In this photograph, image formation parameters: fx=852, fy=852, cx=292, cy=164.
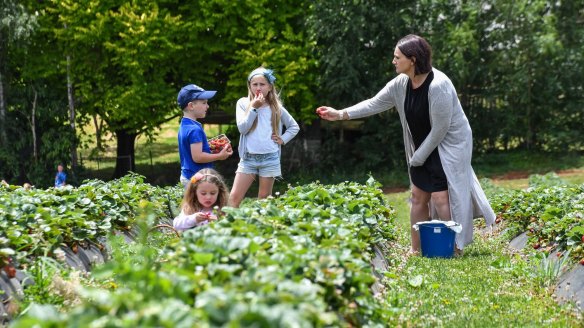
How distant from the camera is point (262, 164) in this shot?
7984mm

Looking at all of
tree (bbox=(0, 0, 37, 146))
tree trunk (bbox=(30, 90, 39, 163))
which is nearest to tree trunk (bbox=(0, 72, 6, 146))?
tree trunk (bbox=(30, 90, 39, 163))

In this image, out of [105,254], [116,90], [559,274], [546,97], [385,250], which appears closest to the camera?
[559,274]

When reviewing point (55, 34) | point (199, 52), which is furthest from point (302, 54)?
point (55, 34)

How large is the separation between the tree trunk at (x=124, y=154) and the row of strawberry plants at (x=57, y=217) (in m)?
16.0

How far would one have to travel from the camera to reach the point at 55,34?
22.2 m

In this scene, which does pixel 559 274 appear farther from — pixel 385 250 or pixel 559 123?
pixel 559 123

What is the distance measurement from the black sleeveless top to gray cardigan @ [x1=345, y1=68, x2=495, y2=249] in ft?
0.21

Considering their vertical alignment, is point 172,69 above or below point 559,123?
above

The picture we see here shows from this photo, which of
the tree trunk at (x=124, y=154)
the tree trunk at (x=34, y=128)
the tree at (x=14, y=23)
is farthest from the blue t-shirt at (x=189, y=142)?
the tree trunk at (x=124, y=154)

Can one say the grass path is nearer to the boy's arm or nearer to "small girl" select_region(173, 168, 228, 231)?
"small girl" select_region(173, 168, 228, 231)

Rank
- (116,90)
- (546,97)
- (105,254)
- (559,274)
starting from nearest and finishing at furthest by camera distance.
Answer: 1. (559,274)
2. (105,254)
3. (116,90)
4. (546,97)

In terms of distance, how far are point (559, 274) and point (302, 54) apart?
55.5 feet

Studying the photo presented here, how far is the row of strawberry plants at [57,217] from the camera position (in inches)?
229

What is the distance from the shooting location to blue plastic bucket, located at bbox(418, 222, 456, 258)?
763 centimetres
